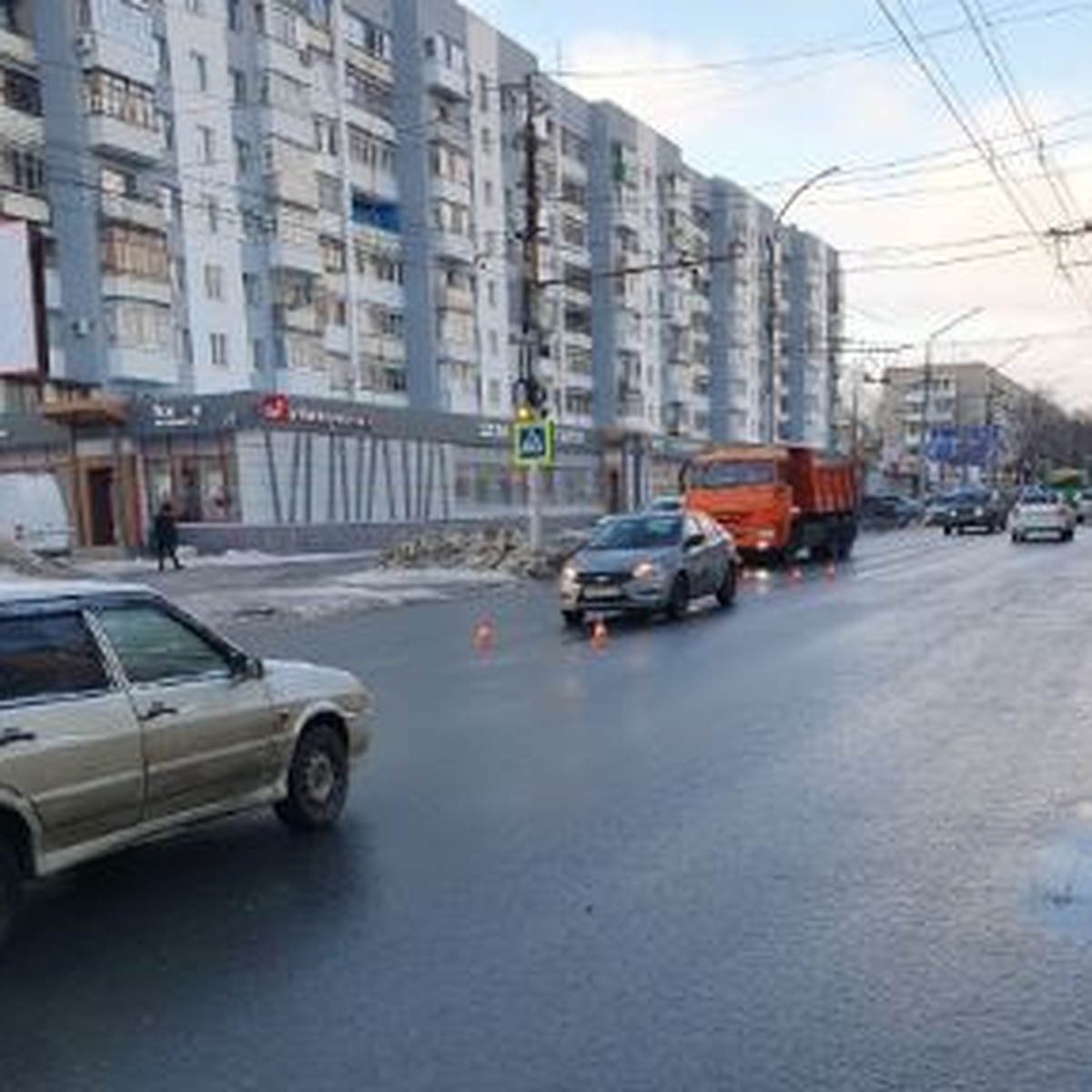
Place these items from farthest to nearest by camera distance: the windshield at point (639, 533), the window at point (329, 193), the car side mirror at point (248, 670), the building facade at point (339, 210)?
the window at point (329, 193) → the building facade at point (339, 210) → the windshield at point (639, 533) → the car side mirror at point (248, 670)

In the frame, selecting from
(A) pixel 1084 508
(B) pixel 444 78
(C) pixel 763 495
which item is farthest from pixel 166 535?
(A) pixel 1084 508

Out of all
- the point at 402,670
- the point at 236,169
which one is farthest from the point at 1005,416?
the point at 402,670

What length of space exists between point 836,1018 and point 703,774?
4632 mm

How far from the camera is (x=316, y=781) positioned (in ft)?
28.9

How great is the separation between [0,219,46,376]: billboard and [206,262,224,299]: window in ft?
124

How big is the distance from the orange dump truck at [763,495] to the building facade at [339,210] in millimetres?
4745

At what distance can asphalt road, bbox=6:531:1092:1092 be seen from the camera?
203 inches

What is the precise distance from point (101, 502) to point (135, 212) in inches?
481

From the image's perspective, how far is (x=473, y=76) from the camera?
273 feet

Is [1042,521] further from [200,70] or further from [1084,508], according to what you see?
[200,70]

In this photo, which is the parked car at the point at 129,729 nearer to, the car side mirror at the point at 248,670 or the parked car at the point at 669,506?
the car side mirror at the point at 248,670

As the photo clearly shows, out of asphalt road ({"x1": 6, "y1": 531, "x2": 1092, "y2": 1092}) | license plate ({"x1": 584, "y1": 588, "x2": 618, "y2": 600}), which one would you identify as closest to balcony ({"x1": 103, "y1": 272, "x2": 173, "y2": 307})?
license plate ({"x1": 584, "y1": 588, "x2": 618, "y2": 600})

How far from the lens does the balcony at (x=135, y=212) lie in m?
56.8

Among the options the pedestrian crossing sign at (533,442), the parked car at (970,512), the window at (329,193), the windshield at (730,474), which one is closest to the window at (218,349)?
the window at (329,193)
